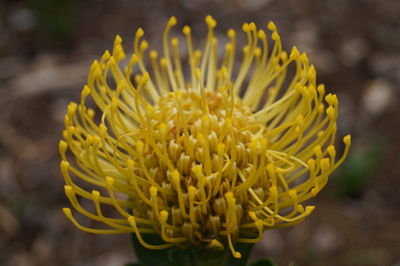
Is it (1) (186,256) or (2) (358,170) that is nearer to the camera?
(1) (186,256)

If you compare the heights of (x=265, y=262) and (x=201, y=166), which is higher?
(x=201, y=166)

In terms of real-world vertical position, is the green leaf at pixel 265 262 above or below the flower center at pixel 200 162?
below

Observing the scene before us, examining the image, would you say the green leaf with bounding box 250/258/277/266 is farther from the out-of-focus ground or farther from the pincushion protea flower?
the out-of-focus ground

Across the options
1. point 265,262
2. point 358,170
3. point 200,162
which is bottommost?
point 358,170

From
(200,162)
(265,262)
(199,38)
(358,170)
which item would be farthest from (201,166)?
(199,38)

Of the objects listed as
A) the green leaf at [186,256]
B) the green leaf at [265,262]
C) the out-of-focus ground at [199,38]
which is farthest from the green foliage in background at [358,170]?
the green leaf at [186,256]

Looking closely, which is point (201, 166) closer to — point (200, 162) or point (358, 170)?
point (200, 162)

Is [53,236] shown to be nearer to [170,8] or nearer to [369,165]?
[369,165]

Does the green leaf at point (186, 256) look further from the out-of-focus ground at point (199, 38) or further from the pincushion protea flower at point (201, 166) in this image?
the out-of-focus ground at point (199, 38)
